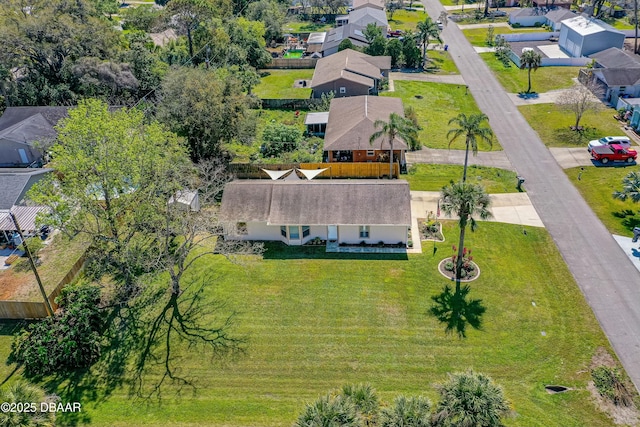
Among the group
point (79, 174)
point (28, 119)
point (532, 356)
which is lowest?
point (532, 356)

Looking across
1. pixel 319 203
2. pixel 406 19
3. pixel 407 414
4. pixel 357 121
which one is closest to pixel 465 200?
pixel 319 203

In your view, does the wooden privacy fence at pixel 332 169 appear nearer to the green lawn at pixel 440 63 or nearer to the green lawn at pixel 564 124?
the green lawn at pixel 564 124

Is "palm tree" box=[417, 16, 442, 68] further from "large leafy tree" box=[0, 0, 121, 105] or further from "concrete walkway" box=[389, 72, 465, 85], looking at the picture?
"large leafy tree" box=[0, 0, 121, 105]

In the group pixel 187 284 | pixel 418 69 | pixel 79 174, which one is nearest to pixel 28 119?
pixel 79 174

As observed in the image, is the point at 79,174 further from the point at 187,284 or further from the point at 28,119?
the point at 28,119

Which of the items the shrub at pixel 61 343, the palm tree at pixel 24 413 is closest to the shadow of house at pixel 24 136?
the shrub at pixel 61 343

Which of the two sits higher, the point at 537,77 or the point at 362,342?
the point at 537,77

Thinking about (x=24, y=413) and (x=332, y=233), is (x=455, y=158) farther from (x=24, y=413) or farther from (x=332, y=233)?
(x=24, y=413)

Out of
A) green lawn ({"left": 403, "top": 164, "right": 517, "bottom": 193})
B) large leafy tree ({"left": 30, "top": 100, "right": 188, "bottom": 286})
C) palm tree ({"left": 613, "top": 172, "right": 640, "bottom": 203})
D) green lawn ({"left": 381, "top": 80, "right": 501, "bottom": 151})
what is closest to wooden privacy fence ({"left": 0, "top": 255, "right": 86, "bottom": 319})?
large leafy tree ({"left": 30, "top": 100, "right": 188, "bottom": 286})
